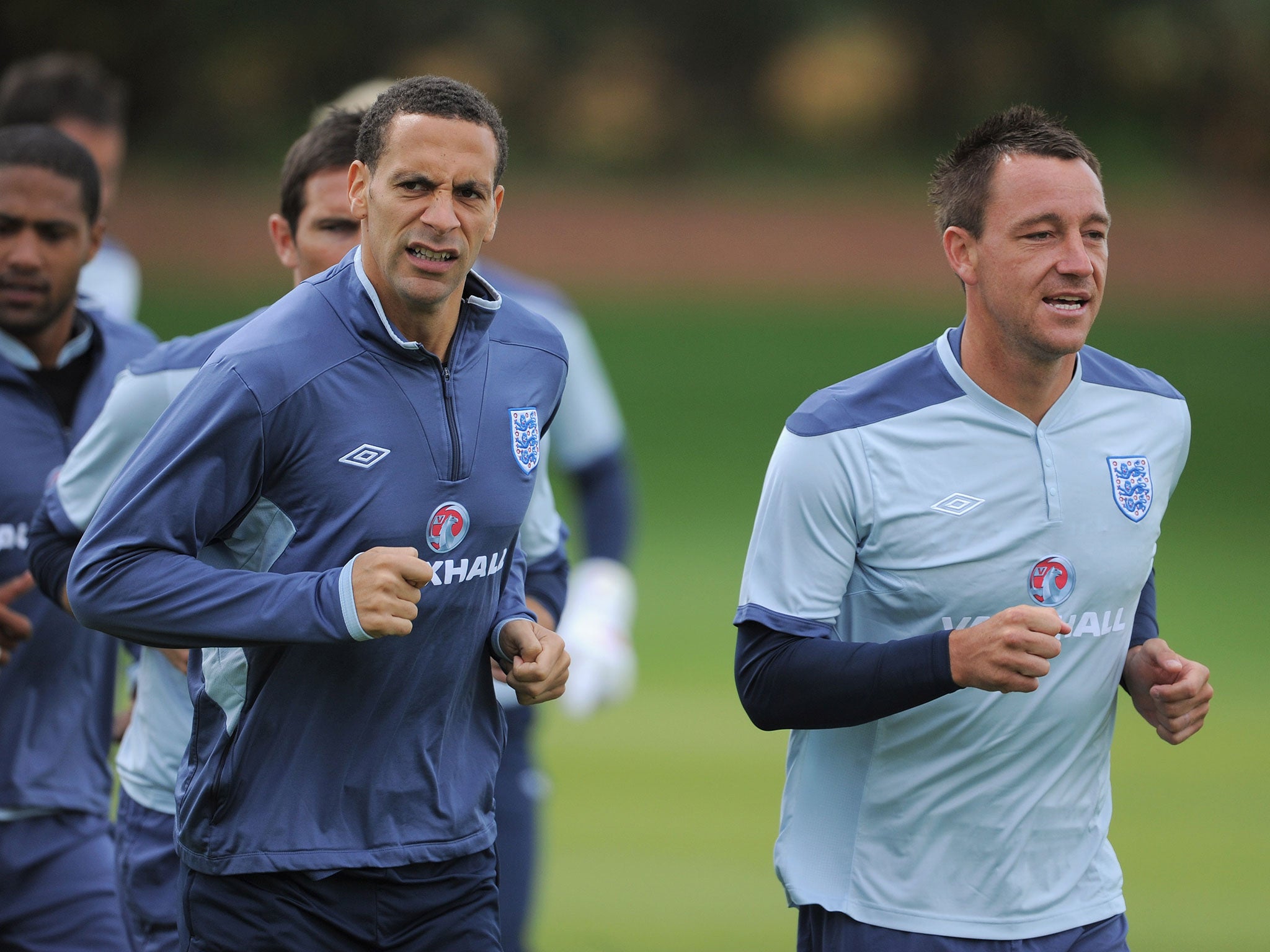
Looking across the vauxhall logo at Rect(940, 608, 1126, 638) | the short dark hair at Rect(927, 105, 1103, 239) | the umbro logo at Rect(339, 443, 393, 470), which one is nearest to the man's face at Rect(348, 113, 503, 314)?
the umbro logo at Rect(339, 443, 393, 470)

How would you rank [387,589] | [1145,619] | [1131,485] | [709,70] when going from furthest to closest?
[709,70], [1145,619], [1131,485], [387,589]

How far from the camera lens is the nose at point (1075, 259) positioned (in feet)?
9.04

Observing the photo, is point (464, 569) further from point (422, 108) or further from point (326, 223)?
point (326, 223)

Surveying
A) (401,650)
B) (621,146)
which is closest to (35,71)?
(401,650)

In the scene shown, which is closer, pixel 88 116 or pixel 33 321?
pixel 33 321

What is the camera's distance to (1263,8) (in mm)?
21141

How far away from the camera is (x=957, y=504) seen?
277 centimetres

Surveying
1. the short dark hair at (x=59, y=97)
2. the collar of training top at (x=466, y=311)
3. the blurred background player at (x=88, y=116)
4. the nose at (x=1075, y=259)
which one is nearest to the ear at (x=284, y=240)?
the collar of training top at (x=466, y=311)

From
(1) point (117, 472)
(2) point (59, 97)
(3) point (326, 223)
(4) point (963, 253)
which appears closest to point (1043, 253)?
(4) point (963, 253)

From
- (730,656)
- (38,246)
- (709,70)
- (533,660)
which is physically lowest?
(533,660)

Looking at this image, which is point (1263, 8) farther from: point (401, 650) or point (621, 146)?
point (401, 650)

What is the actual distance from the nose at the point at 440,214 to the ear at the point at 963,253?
33.4 inches

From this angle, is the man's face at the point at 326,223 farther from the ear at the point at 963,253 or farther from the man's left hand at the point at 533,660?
the ear at the point at 963,253

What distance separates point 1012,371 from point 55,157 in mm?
2145
